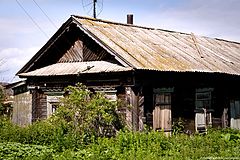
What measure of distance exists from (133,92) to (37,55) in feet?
18.0

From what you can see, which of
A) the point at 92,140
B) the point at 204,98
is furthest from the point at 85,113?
the point at 204,98

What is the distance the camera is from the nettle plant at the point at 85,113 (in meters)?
15.3

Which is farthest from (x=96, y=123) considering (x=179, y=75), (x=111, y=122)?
(x=179, y=75)

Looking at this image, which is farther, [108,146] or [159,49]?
[159,49]

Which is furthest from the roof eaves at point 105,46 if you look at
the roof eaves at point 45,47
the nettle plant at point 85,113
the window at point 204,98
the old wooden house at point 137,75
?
the window at point 204,98

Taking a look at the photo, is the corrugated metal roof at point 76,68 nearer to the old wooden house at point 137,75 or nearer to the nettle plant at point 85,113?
the old wooden house at point 137,75

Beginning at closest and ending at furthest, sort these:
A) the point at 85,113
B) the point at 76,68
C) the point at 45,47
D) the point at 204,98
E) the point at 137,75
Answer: the point at 85,113 → the point at 137,75 → the point at 76,68 → the point at 45,47 → the point at 204,98

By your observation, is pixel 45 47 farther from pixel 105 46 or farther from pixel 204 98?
pixel 204 98

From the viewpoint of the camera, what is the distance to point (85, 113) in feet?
51.0

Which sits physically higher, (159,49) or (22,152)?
(159,49)

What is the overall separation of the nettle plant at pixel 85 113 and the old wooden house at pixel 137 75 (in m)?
0.78

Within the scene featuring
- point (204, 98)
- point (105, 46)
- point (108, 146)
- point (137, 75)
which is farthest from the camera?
point (204, 98)

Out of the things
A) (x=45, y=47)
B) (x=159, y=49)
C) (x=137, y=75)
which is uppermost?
(x=45, y=47)

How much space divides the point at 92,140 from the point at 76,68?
14.0 feet
